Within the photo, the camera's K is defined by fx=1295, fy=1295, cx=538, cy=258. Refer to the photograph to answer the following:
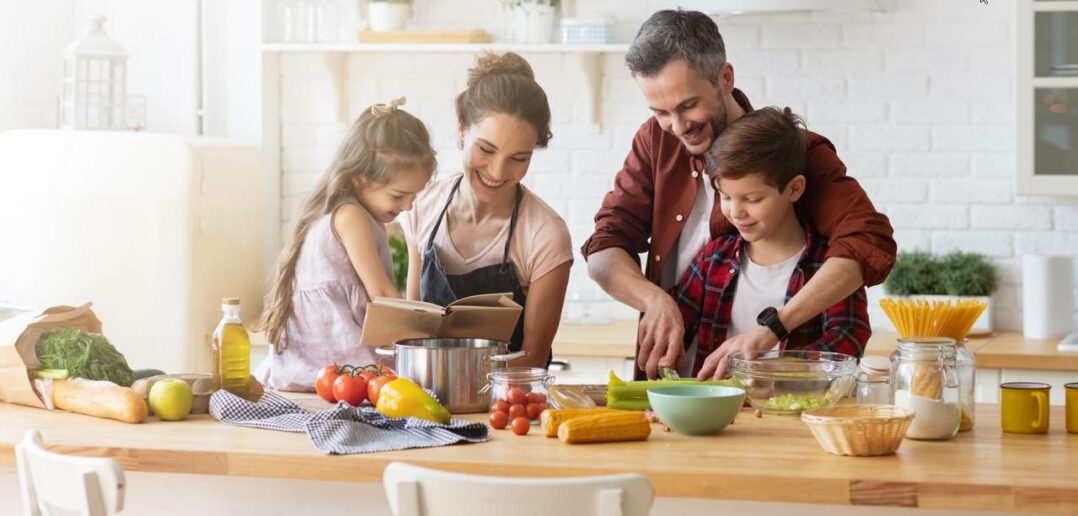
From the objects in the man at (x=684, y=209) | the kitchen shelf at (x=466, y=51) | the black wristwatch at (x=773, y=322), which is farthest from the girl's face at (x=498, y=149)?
the kitchen shelf at (x=466, y=51)

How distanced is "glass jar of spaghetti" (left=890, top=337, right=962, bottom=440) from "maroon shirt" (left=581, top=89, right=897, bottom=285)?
57cm

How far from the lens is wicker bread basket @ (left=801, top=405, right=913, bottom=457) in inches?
81.1

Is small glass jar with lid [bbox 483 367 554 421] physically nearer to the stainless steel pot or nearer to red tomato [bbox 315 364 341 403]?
the stainless steel pot

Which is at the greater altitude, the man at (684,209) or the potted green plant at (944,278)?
the man at (684,209)

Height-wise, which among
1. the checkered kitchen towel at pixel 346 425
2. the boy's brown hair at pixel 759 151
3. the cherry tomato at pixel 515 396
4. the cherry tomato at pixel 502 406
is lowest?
the checkered kitchen towel at pixel 346 425

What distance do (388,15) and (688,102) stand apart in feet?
7.41

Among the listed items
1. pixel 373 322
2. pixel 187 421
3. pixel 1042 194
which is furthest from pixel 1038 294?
pixel 187 421

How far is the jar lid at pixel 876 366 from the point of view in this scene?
2.35 meters

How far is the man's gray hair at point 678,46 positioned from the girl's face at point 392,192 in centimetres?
57

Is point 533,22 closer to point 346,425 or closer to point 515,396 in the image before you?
point 515,396

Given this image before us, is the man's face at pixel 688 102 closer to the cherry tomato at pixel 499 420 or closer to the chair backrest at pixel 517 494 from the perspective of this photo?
the cherry tomato at pixel 499 420

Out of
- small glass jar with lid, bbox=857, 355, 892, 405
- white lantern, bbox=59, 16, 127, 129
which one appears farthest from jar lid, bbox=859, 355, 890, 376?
white lantern, bbox=59, 16, 127, 129

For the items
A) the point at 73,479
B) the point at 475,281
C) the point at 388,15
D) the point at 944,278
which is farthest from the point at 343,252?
the point at 944,278

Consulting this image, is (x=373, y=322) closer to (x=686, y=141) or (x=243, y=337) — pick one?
(x=243, y=337)
